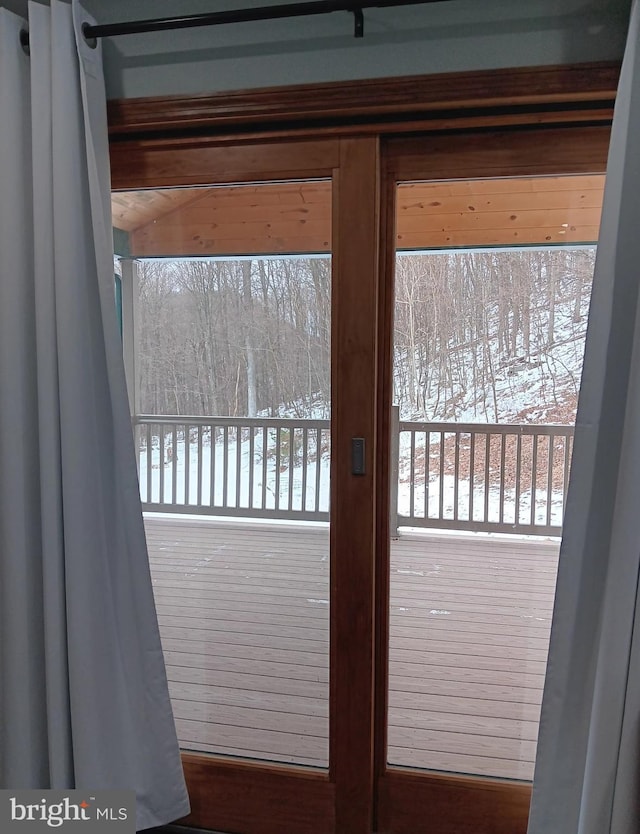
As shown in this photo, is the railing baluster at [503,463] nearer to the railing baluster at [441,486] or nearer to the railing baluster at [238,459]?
the railing baluster at [441,486]

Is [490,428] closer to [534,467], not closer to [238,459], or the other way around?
[534,467]

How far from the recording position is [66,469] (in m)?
1.62

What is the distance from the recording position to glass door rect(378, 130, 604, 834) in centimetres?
167

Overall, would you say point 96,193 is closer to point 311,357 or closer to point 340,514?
point 311,357

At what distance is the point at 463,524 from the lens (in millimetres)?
1765

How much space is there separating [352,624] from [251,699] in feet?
1.41

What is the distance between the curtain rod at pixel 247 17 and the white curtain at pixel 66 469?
0.08 m

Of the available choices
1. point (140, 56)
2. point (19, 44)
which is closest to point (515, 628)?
point (140, 56)

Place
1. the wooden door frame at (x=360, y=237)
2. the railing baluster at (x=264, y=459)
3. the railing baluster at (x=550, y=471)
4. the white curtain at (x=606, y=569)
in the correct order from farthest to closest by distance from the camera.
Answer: the railing baluster at (x=264, y=459)
the railing baluster at (x=550, y=471)
the wooden door frame at (x=360, y=237)
the white curtain at (x=606, y=569)

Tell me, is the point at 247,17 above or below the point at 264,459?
above

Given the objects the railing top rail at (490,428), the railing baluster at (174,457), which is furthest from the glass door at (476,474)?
the railing baluster at (174,457)

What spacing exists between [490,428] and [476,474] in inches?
5.3

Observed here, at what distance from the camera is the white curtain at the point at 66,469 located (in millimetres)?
A: 1600

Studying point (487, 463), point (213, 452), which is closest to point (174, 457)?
point (213, 452)
